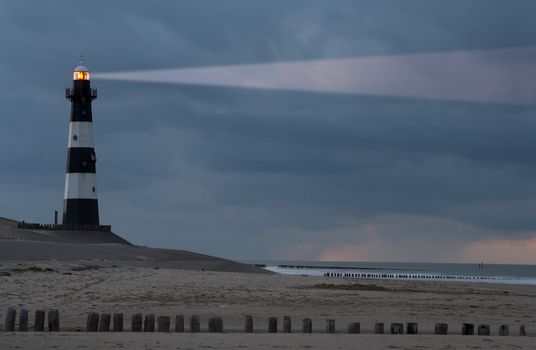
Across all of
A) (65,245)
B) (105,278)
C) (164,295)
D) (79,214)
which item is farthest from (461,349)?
(79,214)

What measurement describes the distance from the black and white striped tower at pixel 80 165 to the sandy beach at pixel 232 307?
13.2 m

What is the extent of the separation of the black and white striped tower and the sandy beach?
1320 centimetres

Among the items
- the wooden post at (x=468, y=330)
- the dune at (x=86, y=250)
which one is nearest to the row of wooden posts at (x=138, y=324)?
the wooden post at (x=468, y=330)

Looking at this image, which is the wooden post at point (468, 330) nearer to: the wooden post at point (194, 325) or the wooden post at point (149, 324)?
the wooden post at point (194, 325)

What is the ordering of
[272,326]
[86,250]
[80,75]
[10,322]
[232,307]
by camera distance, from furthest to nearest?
1. [80,75]
2. [86,250]
3. [232,307]
4. [272,326]
5. [10,322]

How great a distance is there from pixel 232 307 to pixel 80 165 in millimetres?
28096

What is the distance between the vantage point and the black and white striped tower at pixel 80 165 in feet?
163

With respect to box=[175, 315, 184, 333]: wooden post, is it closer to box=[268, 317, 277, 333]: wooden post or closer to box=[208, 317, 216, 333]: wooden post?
box=[208, 317, 216, 333]: wooden post

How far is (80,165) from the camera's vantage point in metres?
49.7

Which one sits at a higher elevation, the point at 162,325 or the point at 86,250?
the point at 86,250

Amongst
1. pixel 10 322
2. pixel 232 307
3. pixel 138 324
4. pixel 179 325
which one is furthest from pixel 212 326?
pixel 232 307

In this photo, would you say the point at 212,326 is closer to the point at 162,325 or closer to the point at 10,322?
the point at 162,325

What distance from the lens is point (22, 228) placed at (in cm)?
5031

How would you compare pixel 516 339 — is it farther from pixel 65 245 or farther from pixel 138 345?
pixel 65 245
